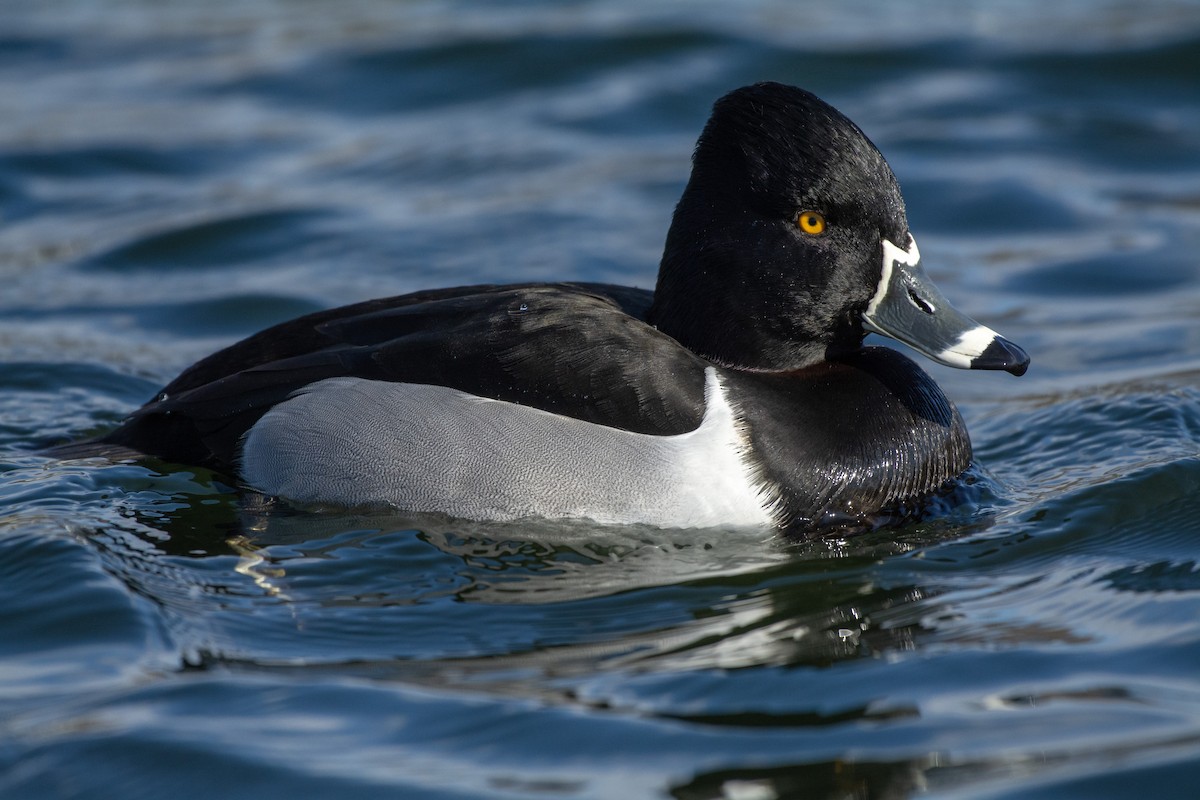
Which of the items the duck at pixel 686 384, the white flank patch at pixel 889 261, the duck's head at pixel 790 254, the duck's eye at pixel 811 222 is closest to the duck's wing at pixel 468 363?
the duck at pixel 686 384

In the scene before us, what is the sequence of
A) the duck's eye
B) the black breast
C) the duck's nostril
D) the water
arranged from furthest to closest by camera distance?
the duck's nostril < the duck's eye < the black breast < the water

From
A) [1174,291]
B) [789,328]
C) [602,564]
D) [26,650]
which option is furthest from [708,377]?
[1174,291]

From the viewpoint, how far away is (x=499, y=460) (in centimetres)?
541

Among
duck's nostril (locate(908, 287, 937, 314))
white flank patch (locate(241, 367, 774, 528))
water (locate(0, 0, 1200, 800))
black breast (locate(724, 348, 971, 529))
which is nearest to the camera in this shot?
water (locate(0, 0, 1200, 800))

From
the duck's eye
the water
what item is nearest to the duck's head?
the duck's eye

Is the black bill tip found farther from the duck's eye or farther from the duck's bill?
the duck's eye

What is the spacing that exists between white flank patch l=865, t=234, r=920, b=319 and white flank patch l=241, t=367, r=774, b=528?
0.71m

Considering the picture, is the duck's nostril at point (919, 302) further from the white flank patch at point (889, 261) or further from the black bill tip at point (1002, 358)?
the black bill tip at point (1002, 358)

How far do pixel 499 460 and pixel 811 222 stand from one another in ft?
4.67

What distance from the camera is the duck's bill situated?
5.66 m

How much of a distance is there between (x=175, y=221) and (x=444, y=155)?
208 cm

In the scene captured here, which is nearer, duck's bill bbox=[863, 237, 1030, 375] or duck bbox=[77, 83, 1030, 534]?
duck bbox=[77, 83, 1030, 534]

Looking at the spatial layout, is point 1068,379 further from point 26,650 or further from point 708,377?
point 26,650

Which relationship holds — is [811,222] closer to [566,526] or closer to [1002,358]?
[1002,358]
